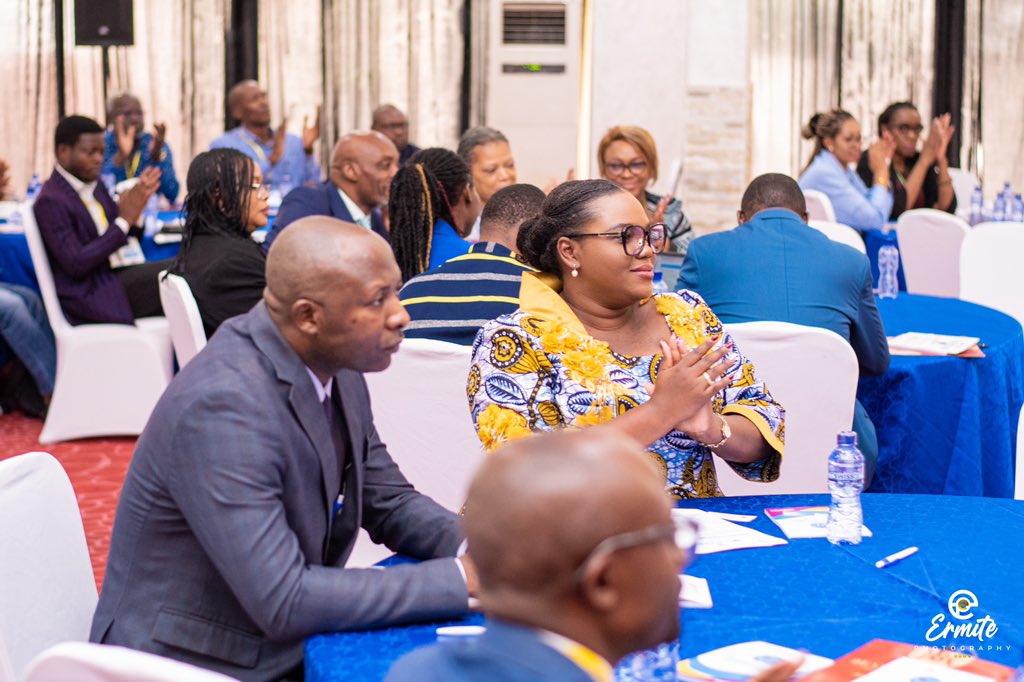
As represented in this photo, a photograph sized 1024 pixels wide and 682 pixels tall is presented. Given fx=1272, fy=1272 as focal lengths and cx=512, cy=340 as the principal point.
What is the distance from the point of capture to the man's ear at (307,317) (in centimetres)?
189

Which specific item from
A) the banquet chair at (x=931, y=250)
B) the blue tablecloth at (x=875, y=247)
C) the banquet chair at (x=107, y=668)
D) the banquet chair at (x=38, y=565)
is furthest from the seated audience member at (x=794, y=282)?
the blue tablecloth at (x=875, y=247)

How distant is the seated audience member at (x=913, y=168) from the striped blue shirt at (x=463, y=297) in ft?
17.2

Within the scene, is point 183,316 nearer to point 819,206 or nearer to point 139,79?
point 819,206

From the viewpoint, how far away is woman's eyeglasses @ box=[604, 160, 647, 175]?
5.53m

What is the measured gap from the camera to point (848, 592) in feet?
6.19

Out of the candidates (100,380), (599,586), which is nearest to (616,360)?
(599,586)

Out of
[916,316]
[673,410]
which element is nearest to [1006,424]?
[916,316]

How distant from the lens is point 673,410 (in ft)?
7.73

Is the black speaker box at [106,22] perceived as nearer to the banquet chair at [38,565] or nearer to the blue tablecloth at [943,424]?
the blue tablecloth at [943,424]

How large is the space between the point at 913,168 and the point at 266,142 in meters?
4.41

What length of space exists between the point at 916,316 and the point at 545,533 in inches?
151

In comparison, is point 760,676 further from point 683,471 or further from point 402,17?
point 402,17

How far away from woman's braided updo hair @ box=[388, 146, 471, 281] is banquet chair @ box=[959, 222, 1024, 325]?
7.41 ft

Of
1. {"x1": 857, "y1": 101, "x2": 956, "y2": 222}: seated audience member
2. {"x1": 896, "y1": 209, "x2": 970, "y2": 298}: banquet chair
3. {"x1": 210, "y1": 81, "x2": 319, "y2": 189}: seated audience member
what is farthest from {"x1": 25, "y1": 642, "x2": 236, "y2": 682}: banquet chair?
{"x1": 857, "y1": 101, "x2": 956, "y2": 222}: seated audience member
